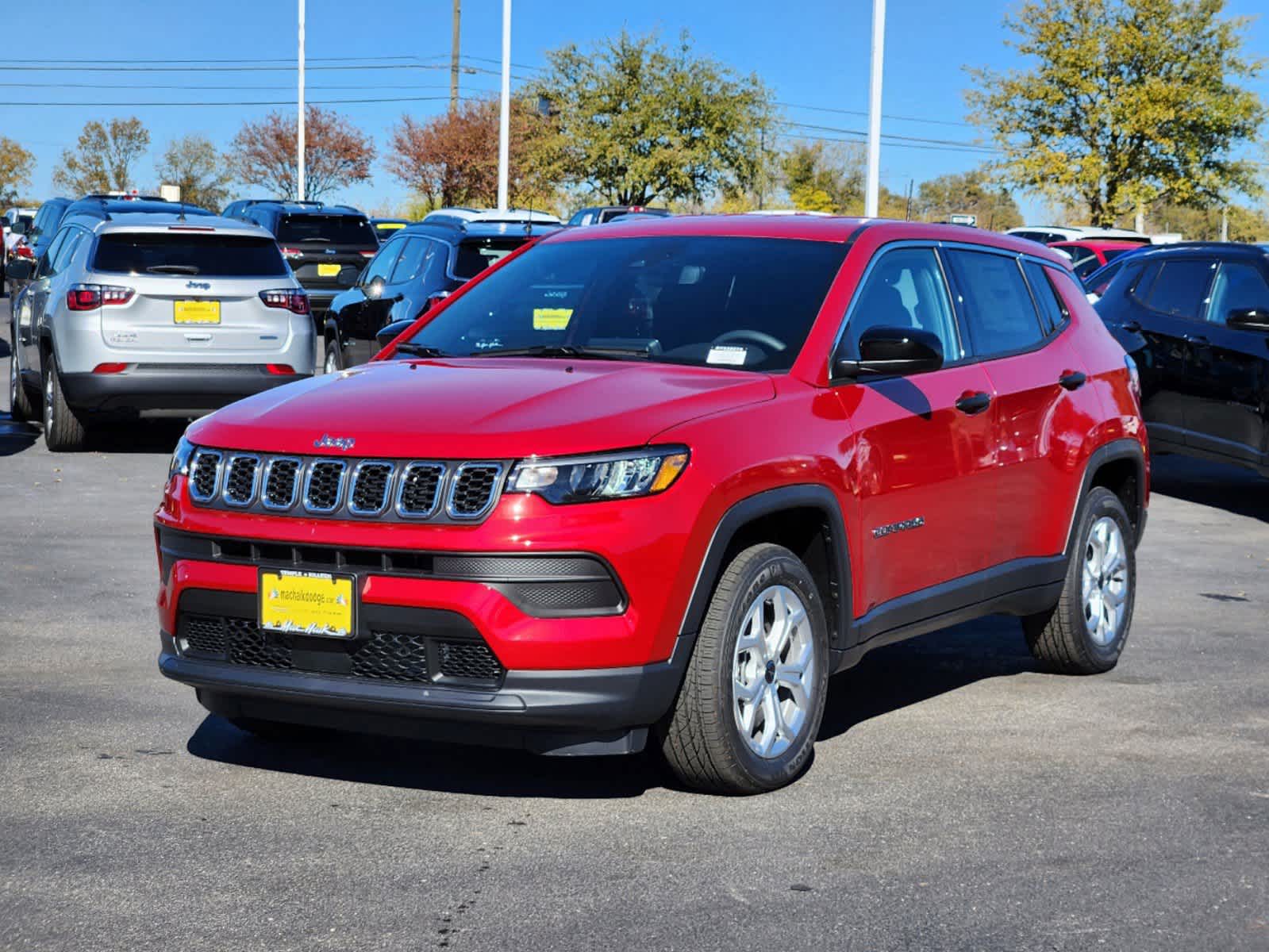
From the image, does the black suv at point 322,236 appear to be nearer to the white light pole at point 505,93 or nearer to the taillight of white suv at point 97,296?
the white light pole at point 505,93

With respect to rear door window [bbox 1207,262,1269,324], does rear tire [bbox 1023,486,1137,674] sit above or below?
below

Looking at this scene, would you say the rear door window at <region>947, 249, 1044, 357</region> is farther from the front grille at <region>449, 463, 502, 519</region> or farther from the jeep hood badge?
the jeep hood badge

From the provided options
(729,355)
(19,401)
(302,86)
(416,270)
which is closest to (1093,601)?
(729,355)

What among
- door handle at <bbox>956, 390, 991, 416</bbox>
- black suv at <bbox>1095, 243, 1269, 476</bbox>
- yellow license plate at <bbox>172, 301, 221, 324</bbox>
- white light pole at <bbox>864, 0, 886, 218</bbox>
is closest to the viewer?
door handle at <bbox>956, 390, 991, 416</bbox>

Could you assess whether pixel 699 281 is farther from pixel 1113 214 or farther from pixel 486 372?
pixel 1113 214

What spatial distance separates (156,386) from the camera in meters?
13.3

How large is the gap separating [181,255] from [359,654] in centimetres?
913

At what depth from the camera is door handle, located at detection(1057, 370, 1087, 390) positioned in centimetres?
727

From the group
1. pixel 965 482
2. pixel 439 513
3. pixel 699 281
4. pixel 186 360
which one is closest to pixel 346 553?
pixel 439 513

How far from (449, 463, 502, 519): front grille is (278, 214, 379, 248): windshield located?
21.8 meters

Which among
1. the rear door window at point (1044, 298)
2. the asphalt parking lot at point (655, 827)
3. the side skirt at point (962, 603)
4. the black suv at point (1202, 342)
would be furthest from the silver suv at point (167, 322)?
the side skirt at point (962, 603)

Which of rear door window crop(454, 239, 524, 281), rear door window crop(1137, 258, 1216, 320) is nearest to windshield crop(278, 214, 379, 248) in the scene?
rear door window crop(454, 239, 524, 281)

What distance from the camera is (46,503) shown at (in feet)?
37.8

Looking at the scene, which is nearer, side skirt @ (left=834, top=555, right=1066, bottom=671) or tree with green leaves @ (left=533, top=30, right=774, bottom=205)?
side skirt @ (left=834, top=555, right=1066, bottom=671)
